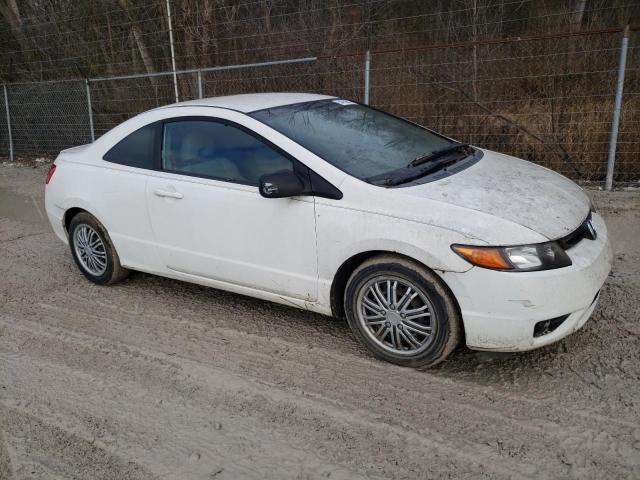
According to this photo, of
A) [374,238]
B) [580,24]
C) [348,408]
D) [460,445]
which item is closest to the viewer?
[460,445]

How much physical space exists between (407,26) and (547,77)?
2.93 m

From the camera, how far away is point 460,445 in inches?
114

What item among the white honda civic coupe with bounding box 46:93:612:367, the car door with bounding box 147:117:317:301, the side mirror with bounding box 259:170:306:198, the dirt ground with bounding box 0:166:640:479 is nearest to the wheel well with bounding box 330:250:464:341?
the white honda civic coupe with bounding box 46:93:612:367

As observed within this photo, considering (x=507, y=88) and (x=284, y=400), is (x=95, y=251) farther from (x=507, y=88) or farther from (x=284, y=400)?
(x=507, y=88)

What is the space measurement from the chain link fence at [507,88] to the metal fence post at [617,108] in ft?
1.30

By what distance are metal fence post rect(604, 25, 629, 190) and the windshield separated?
10.5ft

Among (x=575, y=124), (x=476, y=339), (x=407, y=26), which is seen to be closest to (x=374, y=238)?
(x=476, y=339)

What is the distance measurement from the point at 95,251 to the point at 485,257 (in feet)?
11.1

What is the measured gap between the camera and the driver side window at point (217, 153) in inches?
156

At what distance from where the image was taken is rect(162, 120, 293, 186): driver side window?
13.0 ft

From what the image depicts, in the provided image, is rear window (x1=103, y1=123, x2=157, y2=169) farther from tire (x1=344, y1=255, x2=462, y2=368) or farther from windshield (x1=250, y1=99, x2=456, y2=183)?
tire (x1=344, y1=255, x2=462, y2=368)

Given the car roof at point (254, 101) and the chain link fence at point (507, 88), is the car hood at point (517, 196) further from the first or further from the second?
the chain link fence at point (507, 88)

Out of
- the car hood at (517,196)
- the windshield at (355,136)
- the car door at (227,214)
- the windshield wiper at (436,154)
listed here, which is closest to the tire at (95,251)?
the car door at (227,214)

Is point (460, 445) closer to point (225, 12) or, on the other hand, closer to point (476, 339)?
point (476, 339)
